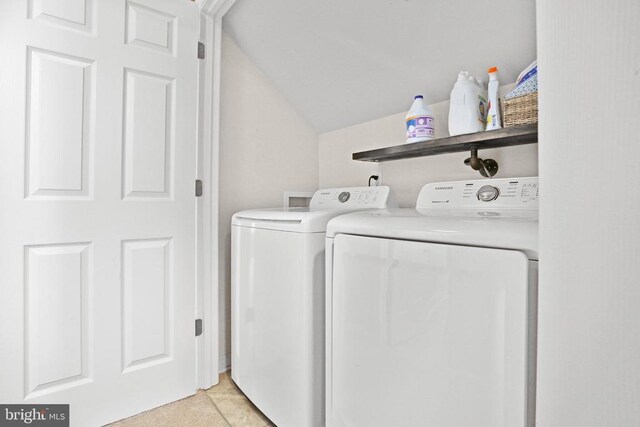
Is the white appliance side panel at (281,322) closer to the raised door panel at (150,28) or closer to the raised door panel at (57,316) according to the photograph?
the raised door panel at (57,316)

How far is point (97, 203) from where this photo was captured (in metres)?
1.53

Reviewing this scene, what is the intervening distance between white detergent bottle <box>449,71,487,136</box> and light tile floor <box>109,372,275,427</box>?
5.54ft

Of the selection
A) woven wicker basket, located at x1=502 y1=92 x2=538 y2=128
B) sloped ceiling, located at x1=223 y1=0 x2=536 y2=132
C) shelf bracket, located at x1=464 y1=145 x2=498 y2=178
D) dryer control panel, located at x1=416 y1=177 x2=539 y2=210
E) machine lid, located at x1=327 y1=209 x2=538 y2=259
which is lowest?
machine lid, located at x1=327 y1=209 x2=538 y2=259

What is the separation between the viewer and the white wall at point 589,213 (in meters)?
0.46

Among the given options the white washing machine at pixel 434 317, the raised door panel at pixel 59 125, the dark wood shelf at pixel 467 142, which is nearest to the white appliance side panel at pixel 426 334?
the white washing machine at pixel 434 317

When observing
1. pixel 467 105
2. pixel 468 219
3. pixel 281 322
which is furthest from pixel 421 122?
pixel 281 322

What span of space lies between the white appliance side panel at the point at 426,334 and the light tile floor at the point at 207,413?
24.7 inches

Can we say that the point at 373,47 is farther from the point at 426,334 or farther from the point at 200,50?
the point at 426,334

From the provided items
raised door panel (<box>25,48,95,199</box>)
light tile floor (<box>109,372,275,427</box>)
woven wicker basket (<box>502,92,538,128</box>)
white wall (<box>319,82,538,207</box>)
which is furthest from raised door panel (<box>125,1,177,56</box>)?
light tile floor (<box>109,372,275,427</box>)

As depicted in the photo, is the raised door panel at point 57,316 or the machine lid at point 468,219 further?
the raised door panel at point 57,316

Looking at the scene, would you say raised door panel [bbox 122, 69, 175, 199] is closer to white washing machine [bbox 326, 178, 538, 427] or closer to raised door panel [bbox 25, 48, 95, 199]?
raised door panel [bbox 25, 48, 95, 199]

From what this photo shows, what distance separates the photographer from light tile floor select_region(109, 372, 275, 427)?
1.56 m

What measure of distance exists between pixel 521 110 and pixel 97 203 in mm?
1924

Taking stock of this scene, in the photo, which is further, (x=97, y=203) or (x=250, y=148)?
(x=250, y=148)
